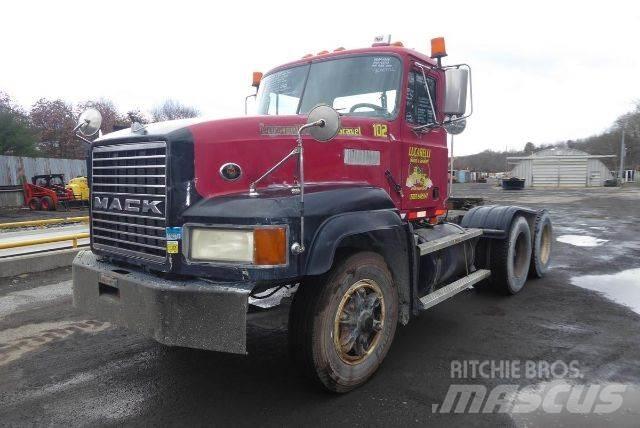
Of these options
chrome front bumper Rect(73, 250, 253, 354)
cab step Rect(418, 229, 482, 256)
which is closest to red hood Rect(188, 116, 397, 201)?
chrome front bumper Rect(73, 250, 253, 354)

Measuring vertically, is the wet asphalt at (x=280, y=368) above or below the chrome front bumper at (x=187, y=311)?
below

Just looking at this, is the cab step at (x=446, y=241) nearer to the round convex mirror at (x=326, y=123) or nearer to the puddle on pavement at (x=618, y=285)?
the round convex mirror at (x=326, y=123)

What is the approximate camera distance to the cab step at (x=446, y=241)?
4.29 metres

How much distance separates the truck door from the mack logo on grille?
2284 millimetres

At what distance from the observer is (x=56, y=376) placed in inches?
152

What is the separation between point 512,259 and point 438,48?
290cm

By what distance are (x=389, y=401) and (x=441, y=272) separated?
1846 mm

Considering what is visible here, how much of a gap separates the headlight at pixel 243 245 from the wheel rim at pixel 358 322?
718 millimetres

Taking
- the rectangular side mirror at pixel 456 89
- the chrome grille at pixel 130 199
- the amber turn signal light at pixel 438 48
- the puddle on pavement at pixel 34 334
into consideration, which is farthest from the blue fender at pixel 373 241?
the puddle on pavement at pixel 34 334

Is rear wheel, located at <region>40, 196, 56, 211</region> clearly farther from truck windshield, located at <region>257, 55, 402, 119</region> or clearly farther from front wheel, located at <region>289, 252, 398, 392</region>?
front wheel, located at <region>289, 252, 398, 392</region>

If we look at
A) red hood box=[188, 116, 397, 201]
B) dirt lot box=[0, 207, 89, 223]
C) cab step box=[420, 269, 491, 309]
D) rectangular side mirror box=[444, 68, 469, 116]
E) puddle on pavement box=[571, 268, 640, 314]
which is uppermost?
rectangular side mirror box=[444, 68, 469, 116]

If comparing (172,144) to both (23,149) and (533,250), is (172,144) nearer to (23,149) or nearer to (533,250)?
(533,250)

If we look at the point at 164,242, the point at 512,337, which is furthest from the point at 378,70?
the point at 512,337

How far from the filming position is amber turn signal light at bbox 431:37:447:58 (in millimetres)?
4742
